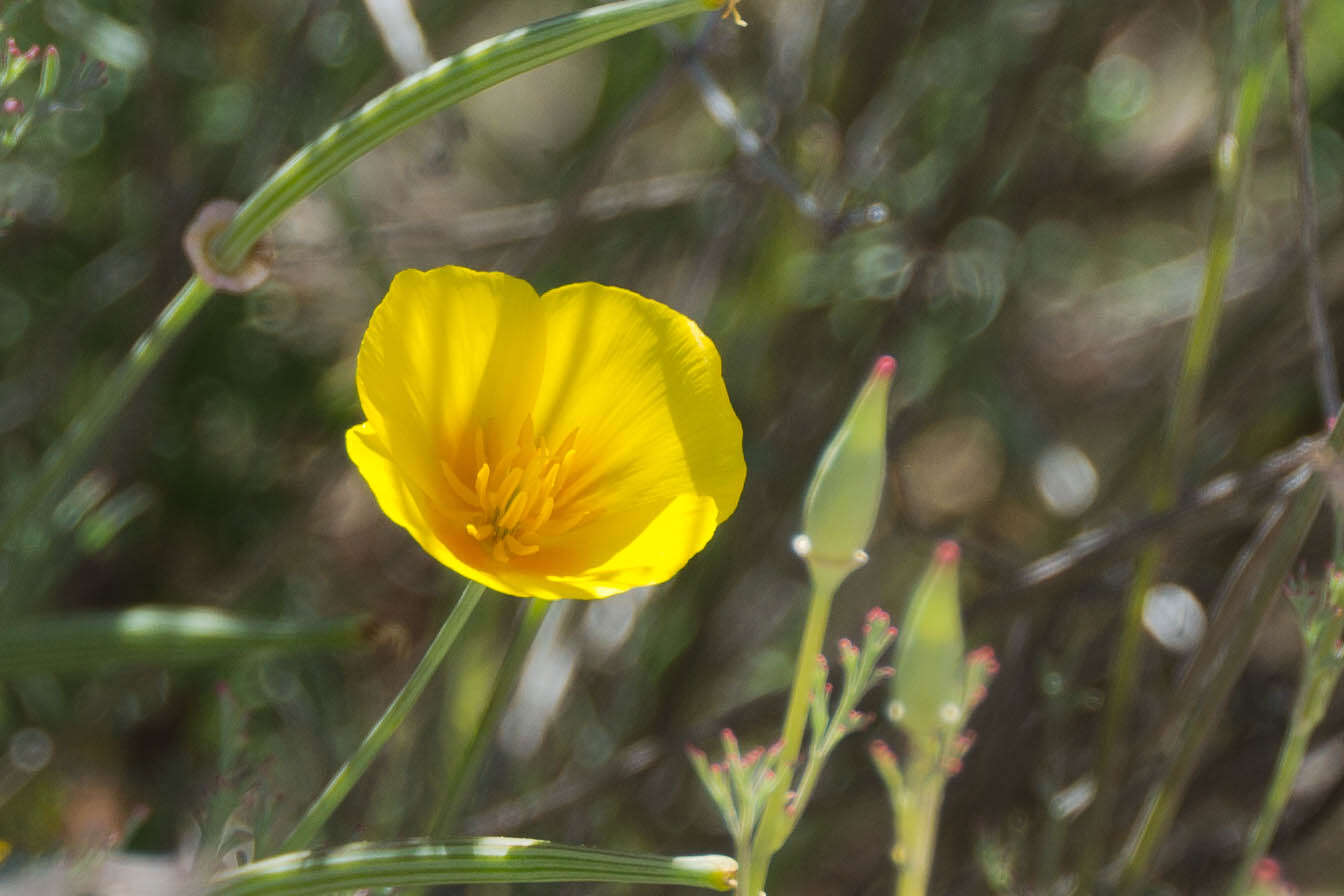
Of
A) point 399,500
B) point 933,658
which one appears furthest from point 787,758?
point 399,500

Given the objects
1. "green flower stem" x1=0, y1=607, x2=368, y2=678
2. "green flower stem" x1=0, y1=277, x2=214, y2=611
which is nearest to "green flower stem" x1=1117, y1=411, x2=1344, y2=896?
"green flower stem" x1=0, y1=607, x2=368, y2=678

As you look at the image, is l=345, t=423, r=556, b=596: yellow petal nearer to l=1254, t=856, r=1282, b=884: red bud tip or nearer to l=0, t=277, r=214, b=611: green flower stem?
l=0, t=277, r=214, b=611: green flower stem

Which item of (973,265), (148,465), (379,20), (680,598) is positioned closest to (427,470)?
(379,20)

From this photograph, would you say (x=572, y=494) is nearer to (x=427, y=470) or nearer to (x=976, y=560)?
(x=427, y=470)

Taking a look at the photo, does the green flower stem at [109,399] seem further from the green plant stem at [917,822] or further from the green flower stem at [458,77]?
the green plant stem at [917,822]

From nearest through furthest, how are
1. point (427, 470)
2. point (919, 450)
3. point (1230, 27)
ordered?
point (427, 470), point (1230, 27), point (919, 450)
